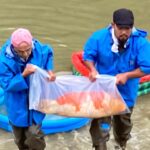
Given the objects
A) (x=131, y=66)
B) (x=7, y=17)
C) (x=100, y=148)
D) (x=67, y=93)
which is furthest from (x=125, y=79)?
(x=7, y=17)

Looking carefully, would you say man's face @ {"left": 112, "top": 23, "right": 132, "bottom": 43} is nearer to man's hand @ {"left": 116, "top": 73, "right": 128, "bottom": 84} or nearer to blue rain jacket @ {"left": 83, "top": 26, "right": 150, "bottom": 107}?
blue rain jacket @ {"left": 83, "top": 26, "right": 150, "bottom": 107}

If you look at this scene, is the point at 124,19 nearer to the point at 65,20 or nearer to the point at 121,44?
the point at 121,44

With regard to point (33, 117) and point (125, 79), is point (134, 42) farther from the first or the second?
point (33, 117)

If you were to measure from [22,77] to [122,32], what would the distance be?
0.91 metres

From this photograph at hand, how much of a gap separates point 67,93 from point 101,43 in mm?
552

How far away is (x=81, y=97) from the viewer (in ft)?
14.4

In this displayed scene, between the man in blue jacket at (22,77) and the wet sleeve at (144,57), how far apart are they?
767 millimetres

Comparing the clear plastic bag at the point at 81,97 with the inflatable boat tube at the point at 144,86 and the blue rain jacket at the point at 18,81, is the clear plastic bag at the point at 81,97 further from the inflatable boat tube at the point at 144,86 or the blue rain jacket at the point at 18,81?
the inflatable boat tube at the point at 144,86

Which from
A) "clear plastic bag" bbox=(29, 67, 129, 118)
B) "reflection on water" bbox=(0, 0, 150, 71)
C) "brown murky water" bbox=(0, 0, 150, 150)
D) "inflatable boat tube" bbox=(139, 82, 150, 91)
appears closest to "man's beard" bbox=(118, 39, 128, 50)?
"clear plastic bag" bbox=(29, 67, 129, 118)

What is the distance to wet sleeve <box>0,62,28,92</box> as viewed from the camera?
403 centimetres

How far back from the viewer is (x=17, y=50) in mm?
3998

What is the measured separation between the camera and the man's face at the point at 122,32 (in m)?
4.03

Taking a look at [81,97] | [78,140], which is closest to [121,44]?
[81,97]

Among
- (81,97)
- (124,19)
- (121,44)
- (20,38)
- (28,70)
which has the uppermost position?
(124,19)
